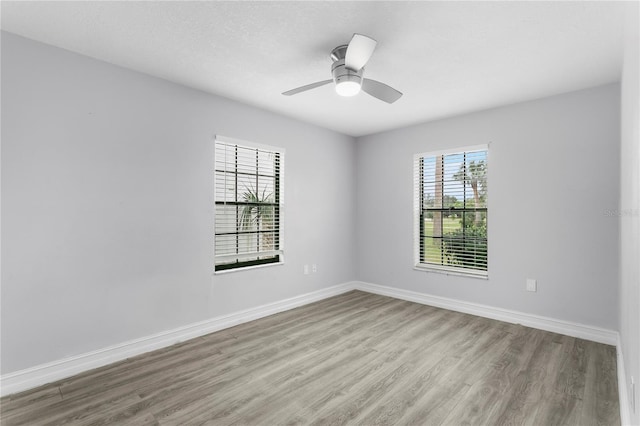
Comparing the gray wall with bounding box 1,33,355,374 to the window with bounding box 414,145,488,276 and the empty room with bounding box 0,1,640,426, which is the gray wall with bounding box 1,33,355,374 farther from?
the window with bounding box 414,145,488,276

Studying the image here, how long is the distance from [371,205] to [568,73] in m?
2.94

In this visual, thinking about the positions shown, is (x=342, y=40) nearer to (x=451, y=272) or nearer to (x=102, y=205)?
(x=102, y=205)

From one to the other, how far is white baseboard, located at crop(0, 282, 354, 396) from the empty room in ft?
0.05

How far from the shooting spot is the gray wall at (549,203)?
319 cm

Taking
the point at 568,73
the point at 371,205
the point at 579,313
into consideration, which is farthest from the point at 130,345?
the point at 568,73

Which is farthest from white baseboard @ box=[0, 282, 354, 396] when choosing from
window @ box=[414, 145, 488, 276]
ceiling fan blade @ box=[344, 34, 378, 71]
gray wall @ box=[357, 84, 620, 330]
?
ceiling fan blade @ box=[344, 34, 378, 71]

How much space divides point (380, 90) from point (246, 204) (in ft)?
6.80

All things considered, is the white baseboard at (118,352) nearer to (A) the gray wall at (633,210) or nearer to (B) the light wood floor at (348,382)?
→ (B) the light wood floor at (348,382)

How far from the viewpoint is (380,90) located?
2689 mm

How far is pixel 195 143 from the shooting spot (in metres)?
3.36

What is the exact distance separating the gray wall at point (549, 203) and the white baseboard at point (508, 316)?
7 centimetres

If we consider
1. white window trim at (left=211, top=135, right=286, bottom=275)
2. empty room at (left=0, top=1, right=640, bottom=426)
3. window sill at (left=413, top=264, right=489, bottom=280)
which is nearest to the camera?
empty room at (left=0, top=1, right=640, bottom=426)

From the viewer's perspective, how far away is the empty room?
213cm

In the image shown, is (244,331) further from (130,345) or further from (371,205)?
(371,205)
